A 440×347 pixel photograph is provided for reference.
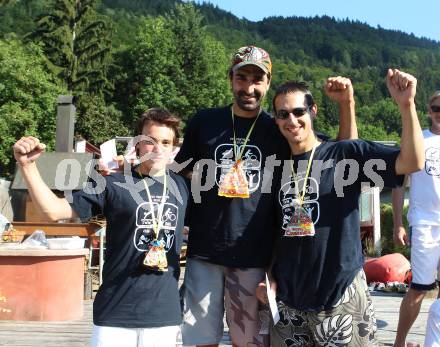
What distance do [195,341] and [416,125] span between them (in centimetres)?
159

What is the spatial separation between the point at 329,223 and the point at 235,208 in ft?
1.67

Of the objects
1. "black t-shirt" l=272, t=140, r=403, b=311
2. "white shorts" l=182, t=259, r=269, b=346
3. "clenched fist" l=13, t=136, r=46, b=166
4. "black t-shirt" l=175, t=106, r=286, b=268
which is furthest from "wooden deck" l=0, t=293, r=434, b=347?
"clenched fist" l=13, t=136, r=46, b=166

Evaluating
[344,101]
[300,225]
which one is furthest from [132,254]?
[344,101]

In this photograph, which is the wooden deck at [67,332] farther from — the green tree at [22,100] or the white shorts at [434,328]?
the green tree at [22,100]

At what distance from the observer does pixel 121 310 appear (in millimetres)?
2855

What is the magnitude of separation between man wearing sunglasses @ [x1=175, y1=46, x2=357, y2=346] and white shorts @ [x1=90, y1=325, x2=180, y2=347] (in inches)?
13.3

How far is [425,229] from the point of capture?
4207mm

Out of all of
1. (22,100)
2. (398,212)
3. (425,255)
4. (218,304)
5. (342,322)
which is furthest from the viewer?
(22,100)

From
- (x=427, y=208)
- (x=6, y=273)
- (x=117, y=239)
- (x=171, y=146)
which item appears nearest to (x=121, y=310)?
(x=117, y=239)

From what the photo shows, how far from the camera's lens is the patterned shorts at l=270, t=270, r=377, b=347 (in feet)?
9.01

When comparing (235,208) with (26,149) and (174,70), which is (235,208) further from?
(174,70)

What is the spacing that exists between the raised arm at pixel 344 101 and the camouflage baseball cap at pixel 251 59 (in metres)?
0.37

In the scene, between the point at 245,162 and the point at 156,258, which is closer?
the point at 156,258

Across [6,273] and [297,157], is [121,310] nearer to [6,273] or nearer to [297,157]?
[297,157]
